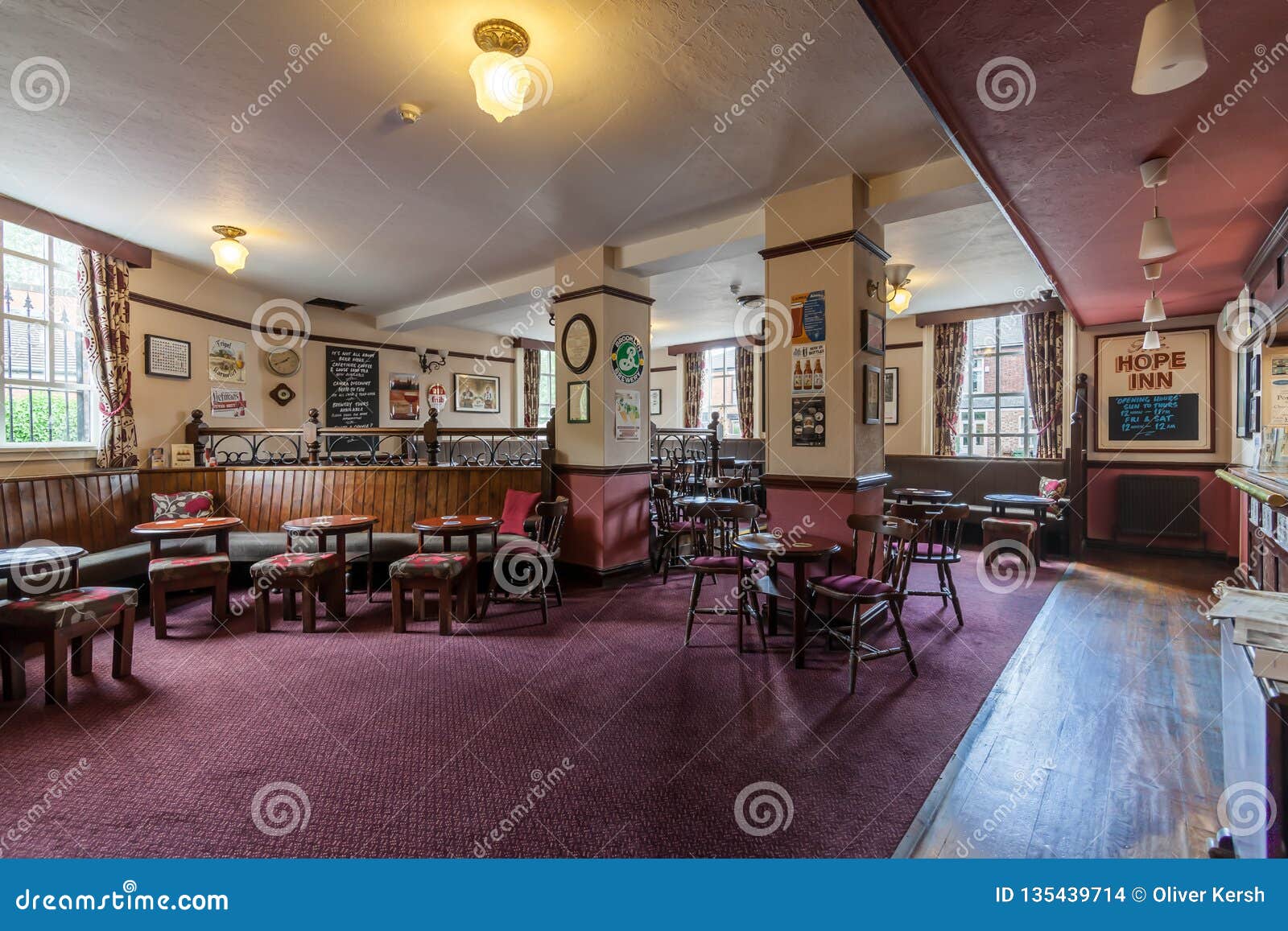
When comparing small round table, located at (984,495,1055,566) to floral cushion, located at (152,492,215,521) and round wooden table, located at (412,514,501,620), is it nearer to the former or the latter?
round wooden table, located at (412,514,501,620)

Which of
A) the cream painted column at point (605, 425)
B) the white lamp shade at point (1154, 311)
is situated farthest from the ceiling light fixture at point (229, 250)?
the white lamp shade at point (1154, 311)

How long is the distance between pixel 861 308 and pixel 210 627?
5177 millimetres

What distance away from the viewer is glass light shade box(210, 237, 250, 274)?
16.2 ft

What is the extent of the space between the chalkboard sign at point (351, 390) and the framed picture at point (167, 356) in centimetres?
183

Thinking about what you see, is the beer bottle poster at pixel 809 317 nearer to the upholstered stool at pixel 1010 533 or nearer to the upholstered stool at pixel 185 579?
the upholstered stool at pixel 1010 533

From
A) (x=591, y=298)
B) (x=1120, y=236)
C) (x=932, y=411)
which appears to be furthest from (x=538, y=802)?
(x=932, y=411)

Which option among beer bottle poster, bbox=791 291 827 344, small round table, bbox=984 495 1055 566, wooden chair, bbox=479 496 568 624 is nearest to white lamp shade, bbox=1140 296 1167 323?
small round table, bbox=984 495 1055 566

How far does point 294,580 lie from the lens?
13.7 feet

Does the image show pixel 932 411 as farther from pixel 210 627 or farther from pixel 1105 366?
pixel 210 627

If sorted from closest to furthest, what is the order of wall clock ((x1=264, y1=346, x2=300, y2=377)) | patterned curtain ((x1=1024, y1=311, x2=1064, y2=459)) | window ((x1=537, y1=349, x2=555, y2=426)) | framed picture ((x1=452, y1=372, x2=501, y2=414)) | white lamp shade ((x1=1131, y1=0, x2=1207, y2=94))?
1. white lamp shade ((x1=1131, y1=0, x2=1207, y2=94))
2. wall clock ((x1=264, y1=346, x2=300, y2=377))
3. patterned curtain ((x1=1024, y1=311, x2=1064, y2=459))
4. framed picture ((x1=452, y1=372, x2=501, y2=414))
5. window ((x1=537, y1=349, x2=555, y2=426))

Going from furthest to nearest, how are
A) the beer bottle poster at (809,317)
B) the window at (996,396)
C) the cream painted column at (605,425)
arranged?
1. the window at (996,396)
2. the cream painted column at (605,425)
3. the beer bottle poster at (809,317)

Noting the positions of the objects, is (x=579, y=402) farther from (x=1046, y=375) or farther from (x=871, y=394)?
(x=1046, y=375)

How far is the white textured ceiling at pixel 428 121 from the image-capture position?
262 cm

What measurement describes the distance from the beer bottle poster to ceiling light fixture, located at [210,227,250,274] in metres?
4.64
